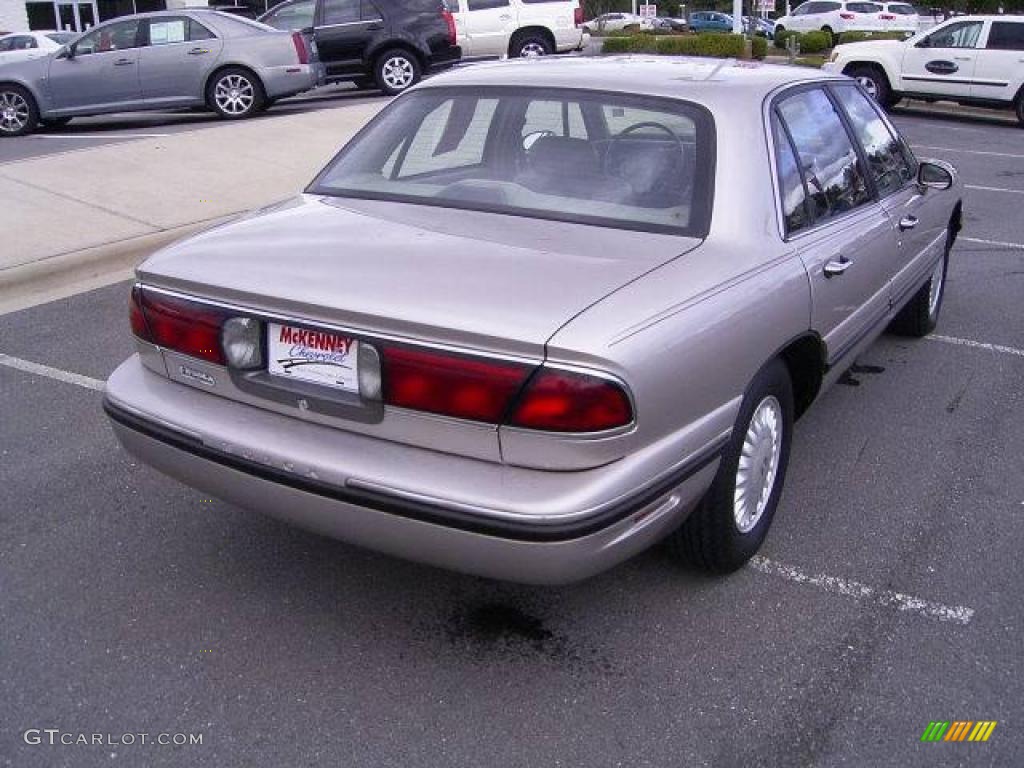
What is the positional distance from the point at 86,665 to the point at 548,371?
1.61 m

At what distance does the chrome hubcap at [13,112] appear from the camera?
13.7 m

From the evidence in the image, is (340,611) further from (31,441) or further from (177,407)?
(31,441)

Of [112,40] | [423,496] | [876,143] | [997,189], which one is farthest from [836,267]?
[112,40]

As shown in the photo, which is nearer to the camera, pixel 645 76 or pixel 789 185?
pixel 789 185

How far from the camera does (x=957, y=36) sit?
17.2m

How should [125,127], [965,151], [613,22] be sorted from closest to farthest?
[965,151] → [125,127] → [613,22]

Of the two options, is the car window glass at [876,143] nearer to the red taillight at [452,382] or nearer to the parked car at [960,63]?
the red taillight at [452,382]

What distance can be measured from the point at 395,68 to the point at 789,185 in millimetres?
14581

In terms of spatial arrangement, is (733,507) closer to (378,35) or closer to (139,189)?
(139,189)

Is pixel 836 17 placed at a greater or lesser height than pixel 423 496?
greater

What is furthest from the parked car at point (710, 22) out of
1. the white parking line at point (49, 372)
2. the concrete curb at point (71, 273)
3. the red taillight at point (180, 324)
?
the red taillight at point (180, 324)

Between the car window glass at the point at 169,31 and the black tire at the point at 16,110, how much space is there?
1.78 m

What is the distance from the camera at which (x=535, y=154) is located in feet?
11.8

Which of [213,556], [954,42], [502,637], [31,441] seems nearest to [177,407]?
[213,556]
